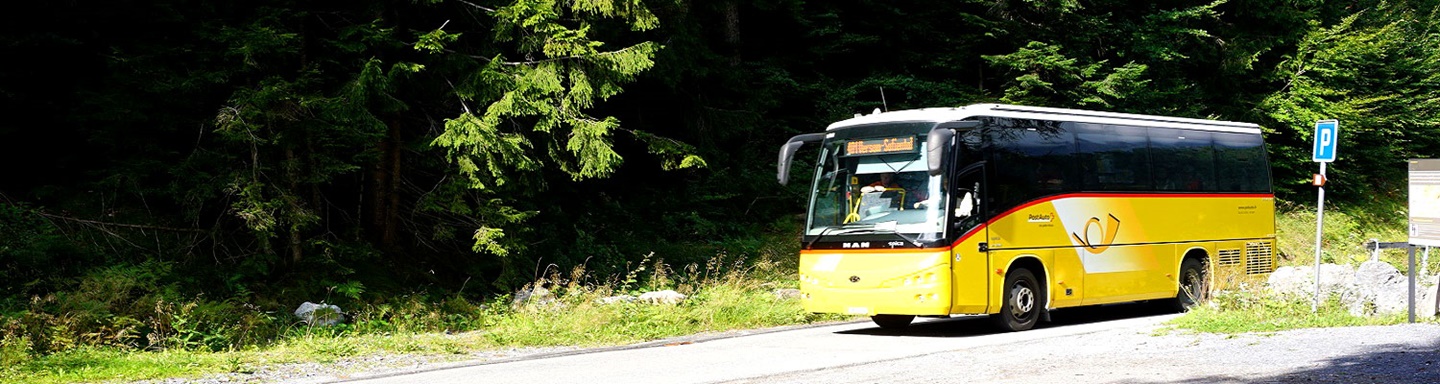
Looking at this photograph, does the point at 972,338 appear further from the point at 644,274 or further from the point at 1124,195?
the point at 644,274

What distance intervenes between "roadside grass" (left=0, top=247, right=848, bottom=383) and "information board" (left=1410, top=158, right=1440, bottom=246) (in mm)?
7586

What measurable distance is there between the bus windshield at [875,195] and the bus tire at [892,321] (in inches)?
82.2

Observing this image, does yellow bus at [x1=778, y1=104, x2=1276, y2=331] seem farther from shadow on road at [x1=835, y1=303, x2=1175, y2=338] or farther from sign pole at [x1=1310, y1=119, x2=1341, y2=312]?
sign pole at [x1=1310, y1=119, x2=1341, y2=312]

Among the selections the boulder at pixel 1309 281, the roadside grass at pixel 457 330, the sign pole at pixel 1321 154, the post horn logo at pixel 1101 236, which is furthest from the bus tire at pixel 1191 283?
the roadside grass at pixel 457 330

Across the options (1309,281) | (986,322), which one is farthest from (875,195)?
(1309,281)

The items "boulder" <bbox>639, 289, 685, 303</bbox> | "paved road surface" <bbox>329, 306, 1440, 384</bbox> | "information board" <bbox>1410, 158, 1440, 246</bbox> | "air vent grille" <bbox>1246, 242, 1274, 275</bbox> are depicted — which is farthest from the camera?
"air vent grille" <bbox>1246, 242, 1274, 275</bbox>

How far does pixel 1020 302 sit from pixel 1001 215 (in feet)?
4.10

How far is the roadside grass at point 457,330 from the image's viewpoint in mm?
11836

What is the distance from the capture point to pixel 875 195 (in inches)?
581

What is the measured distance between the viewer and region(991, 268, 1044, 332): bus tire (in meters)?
15.1

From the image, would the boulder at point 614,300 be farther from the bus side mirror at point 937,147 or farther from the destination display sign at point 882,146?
the bus side mirror at point 937,147

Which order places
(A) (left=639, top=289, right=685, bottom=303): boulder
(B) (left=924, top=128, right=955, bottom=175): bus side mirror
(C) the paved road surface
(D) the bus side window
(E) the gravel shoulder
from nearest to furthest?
(E) the gravel shoulder, (C) the paved road surface, (B) (left=924, top=128, right=955, bottom=175): bus side mirror, (A) (left=639, top=289, right=685, bottom=303): boulder, (D) the bus side window

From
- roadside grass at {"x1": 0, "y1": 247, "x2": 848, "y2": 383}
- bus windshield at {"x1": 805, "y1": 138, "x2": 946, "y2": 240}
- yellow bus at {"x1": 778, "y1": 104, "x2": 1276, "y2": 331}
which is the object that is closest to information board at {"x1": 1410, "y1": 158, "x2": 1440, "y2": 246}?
yellow bus at {"x1": 778, "y1": 104, "x2": 1276, "y2": 331}

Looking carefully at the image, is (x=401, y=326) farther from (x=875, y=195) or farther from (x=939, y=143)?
(x=939, y=143)
